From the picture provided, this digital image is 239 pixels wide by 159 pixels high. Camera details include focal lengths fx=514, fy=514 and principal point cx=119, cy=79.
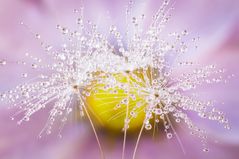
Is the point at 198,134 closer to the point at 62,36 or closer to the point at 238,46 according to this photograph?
the point at 238,46

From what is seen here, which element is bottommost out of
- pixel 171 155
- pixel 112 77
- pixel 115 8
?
pixel 171 155

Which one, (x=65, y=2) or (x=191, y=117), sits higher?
(x=65, y=2)

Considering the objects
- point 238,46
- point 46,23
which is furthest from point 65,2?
point 238,46

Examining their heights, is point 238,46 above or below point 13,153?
above

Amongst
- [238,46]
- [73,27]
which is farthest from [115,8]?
[238,46]

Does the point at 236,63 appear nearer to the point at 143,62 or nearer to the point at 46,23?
the point at 143,62

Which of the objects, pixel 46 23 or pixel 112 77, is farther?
pixel 46 23
